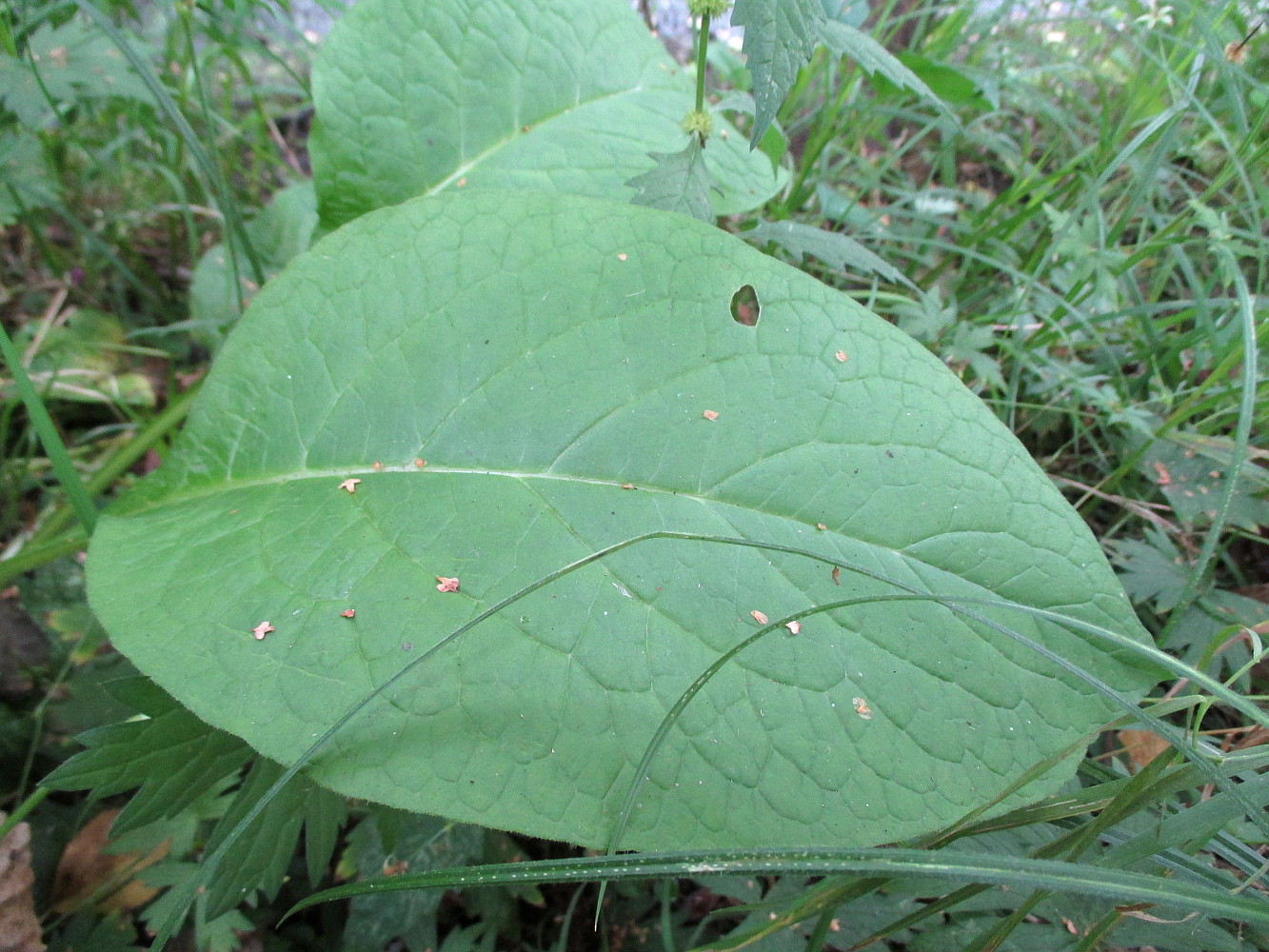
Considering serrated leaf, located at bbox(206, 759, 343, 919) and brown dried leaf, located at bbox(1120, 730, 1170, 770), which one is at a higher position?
brown dried leaf, located at bbox(1120, 730, 1170, 770)

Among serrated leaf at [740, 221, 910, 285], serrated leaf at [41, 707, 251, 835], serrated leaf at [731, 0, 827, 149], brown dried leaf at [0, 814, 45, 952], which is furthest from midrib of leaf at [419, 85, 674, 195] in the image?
brown dried leaf at [0, 814, 45, 952]

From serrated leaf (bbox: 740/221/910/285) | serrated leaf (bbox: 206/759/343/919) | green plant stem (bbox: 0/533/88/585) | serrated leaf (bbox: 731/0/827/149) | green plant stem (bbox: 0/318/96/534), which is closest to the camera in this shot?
serrated leaf (bbox: 731/0/827/149)

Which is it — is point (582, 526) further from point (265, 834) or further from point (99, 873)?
point (99, 873)

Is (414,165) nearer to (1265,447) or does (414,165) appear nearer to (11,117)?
(11,117)

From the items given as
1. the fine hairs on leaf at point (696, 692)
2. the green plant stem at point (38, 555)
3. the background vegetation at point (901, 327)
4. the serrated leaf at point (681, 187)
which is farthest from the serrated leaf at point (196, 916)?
the serrated leaf at point (681, 187)

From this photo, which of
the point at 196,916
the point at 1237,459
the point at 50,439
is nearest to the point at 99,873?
the point at 196,916

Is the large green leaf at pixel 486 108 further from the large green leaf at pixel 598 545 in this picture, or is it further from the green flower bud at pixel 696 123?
the large green leaf at pixel 598 545

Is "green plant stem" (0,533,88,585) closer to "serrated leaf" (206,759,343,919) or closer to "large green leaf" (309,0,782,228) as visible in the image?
"serrated leaf" (206,759,343,919)
